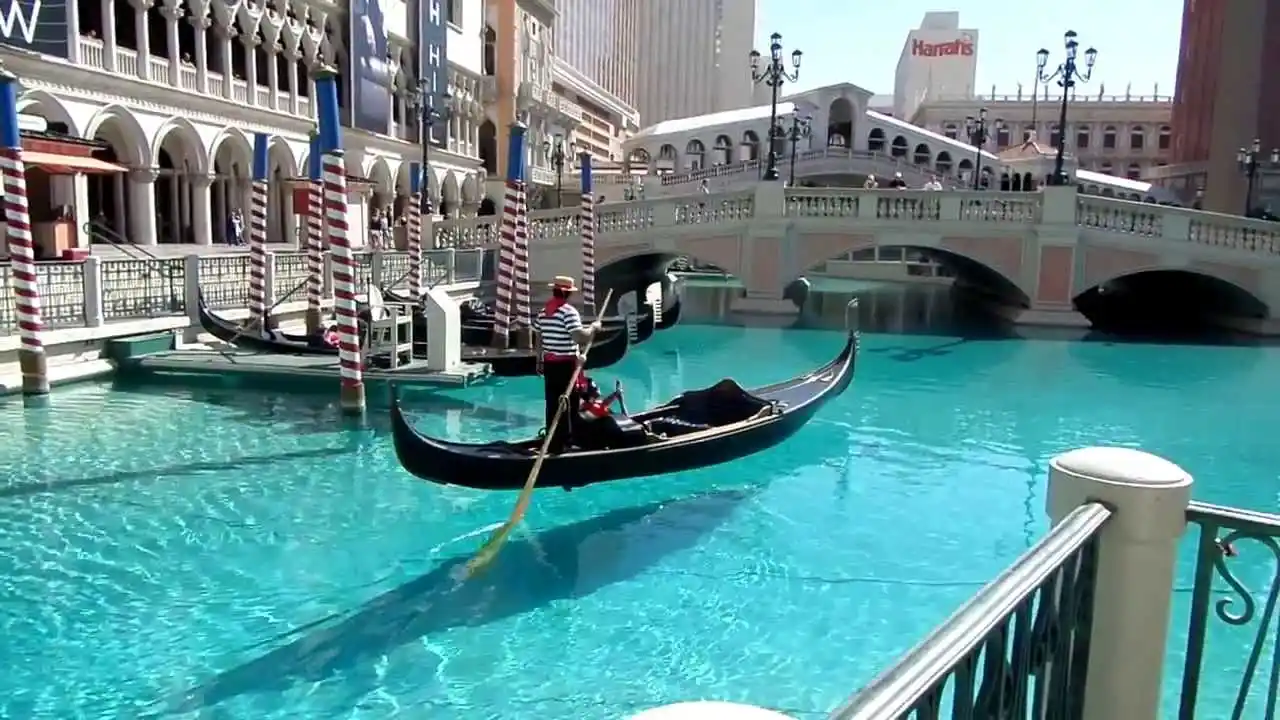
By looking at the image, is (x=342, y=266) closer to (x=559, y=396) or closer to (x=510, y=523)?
(x=559, y=396)

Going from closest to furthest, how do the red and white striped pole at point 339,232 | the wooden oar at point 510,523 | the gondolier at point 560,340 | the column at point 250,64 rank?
the wooden oar at point 510,523 < the gondolier at point 560,340 < the red and white striped pole at point 339,232 < the column at point 250,64

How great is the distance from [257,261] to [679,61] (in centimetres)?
6016

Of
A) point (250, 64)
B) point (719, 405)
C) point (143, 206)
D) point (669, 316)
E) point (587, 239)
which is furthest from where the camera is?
point (250, 64)

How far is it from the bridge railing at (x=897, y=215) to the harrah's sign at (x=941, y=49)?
162 feet

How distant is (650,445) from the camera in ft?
19.0

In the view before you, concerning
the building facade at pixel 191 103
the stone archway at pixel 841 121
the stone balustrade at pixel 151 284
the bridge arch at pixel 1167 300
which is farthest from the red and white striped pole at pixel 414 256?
Answer: the stone archway at pixel 841 121

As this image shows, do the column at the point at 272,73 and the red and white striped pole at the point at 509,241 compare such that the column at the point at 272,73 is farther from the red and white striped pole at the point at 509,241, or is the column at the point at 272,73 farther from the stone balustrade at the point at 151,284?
the red and white striped pole at the point at 509,241

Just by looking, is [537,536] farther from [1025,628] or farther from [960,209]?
[960,209]

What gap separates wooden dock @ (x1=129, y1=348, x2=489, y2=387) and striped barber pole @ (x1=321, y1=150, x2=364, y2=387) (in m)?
0.98

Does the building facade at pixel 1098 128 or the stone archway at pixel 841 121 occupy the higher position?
the building facade at pixel 1098 128

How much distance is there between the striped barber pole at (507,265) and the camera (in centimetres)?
1107

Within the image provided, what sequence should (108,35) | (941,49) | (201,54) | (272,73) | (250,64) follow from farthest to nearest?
(941,49) → (272,73) → (250,64) → (201,54) → (108,35)

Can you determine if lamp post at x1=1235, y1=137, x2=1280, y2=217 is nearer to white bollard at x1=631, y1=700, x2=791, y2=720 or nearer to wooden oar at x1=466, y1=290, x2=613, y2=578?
wooden oar at x1=466, y1=290, x2=613, y2=578

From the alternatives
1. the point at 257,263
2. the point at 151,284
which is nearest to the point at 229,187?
the point at 257,263
